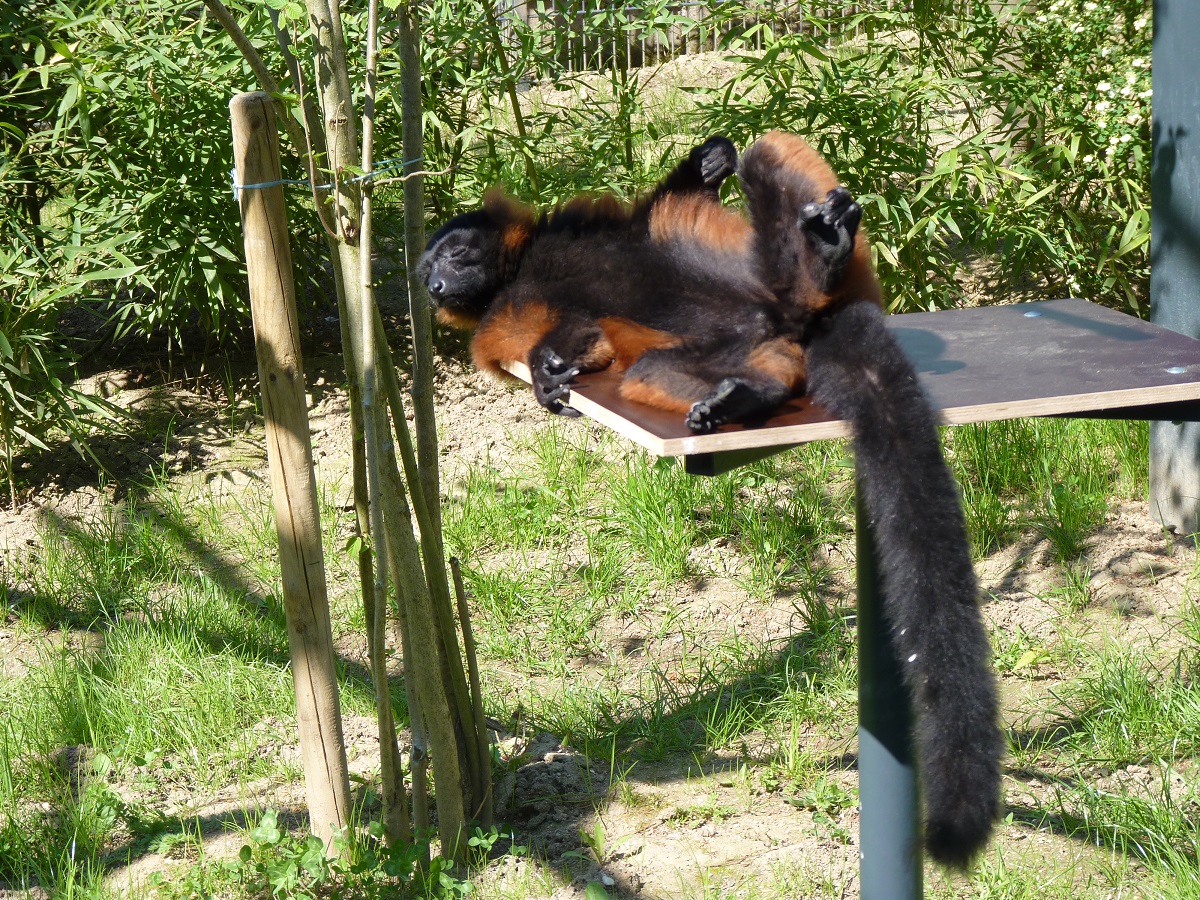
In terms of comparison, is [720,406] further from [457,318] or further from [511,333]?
[457,318]

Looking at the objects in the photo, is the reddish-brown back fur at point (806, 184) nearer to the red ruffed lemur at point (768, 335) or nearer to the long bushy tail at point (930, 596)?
the red ruffed lemur at point (768, 335)

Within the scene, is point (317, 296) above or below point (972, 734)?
above

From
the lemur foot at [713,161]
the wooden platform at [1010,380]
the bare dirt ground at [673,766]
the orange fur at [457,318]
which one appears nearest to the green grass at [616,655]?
the bare dirt ground at [673,766]

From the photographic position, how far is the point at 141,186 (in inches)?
201

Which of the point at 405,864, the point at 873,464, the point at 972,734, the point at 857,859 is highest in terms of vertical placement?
the point at 873,464

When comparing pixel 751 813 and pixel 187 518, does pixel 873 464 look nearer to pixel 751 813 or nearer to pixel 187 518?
pixel 751 813

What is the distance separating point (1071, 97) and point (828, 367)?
322cm

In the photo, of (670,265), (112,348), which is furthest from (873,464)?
(112,348)

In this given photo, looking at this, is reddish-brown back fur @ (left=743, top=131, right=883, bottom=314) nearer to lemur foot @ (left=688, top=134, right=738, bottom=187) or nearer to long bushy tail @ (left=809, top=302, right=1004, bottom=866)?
long bushy tail @ (left=809, top=302, right=1004, bottom=866)

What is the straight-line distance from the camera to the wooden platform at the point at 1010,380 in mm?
2191

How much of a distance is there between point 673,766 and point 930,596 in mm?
1777

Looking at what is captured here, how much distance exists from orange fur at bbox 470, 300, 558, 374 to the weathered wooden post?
486mm

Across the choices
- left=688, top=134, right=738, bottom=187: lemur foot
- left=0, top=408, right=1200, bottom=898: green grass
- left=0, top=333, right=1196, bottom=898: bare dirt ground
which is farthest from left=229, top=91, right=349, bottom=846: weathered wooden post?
left=688, top=134, right=738, bottom=187: lemur foot

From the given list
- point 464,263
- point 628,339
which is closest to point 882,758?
point 628,339
